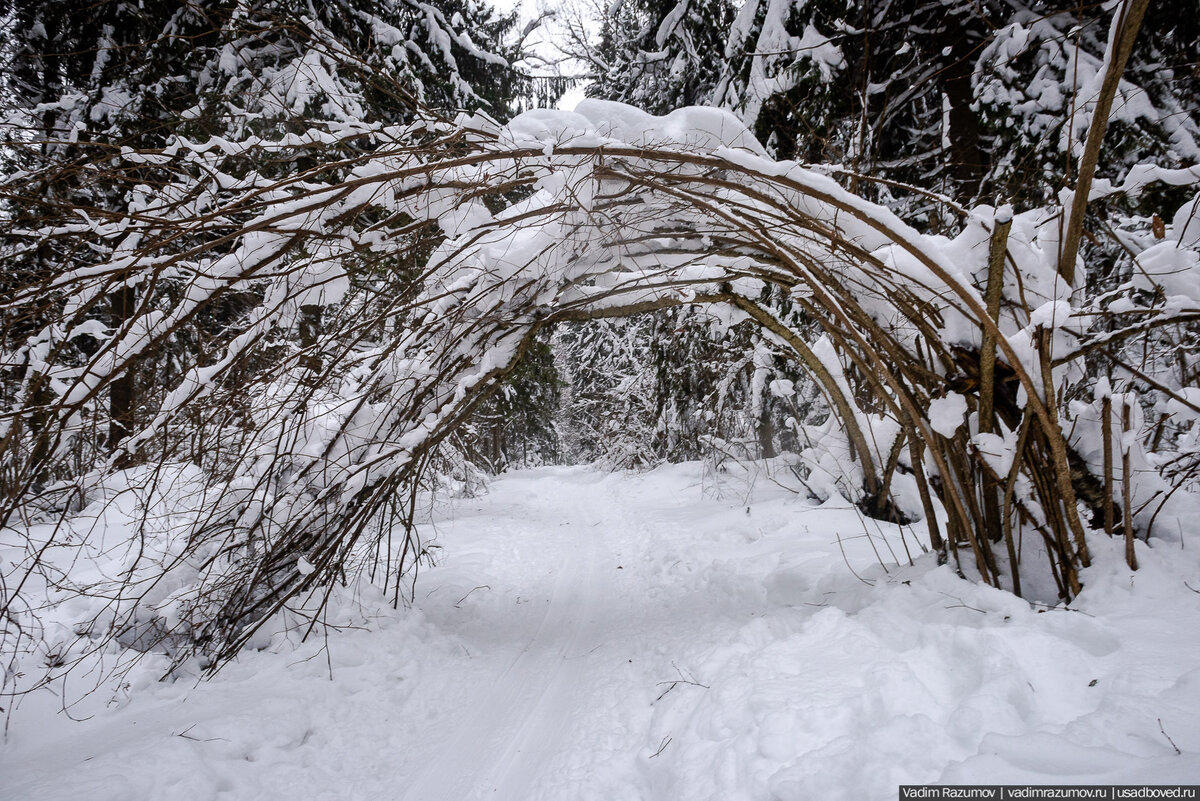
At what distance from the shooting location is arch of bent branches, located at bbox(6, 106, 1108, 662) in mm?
2822

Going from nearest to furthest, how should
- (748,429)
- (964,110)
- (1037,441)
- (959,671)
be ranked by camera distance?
(959,671) < (1037,441) < (964,110) < (748,429)

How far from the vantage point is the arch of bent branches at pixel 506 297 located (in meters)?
2.82

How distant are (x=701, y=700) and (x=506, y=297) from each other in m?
3.07

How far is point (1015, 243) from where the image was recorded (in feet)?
10.00

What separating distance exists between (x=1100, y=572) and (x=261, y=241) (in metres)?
4.99

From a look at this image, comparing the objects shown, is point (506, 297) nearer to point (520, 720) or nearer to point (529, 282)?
point (529, 282)

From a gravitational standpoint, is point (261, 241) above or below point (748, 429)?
above

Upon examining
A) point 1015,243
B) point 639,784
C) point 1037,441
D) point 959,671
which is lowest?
point 639,784

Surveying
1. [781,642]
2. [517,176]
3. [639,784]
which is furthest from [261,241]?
[781,642]

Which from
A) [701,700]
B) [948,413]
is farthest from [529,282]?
[701,700]

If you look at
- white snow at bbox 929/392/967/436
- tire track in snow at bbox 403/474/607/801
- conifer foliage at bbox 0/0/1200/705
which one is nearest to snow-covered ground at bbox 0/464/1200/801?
tire track in snow at bbox 403/474/607/801

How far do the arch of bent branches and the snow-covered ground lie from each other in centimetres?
53

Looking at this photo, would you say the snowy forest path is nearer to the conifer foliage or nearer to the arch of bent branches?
the conifer foliage

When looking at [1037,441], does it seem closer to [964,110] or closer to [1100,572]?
[1100,572]
